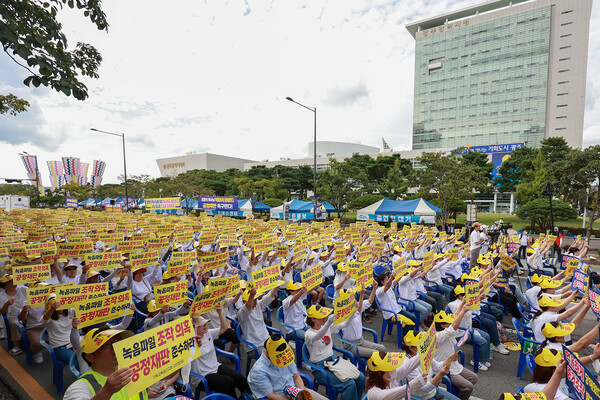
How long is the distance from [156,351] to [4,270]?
21.3ft

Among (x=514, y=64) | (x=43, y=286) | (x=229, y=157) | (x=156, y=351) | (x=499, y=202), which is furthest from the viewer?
(x=229, y=157)

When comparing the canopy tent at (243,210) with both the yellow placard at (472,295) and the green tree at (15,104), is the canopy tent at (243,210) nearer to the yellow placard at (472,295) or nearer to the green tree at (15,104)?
the green tree at (15,104)

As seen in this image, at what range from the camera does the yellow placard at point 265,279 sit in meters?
4.86

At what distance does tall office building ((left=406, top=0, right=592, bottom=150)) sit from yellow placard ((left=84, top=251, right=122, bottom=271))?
86828 mm

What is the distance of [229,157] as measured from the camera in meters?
107

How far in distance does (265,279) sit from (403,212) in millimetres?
19444

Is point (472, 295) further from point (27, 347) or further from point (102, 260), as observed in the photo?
point (102, 260)

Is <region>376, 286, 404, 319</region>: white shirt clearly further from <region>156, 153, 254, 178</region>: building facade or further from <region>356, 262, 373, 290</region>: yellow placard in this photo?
<region>156, 153, 254, 178</region>: building facade

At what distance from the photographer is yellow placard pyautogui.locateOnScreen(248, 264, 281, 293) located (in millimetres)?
4859

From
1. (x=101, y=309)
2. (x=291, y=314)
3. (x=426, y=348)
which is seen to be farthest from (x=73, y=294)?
(x=426, y=348)

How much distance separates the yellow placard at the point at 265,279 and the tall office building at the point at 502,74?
85646 millimetres

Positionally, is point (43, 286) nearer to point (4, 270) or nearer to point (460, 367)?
point (4, 270)

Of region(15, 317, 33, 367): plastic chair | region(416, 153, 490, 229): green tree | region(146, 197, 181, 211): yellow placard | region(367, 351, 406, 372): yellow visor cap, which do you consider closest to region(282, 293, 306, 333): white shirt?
region(367, 351, 406, 372): yellow visor cap

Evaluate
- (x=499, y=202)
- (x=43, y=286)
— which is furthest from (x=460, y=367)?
(x=499, y=202)
